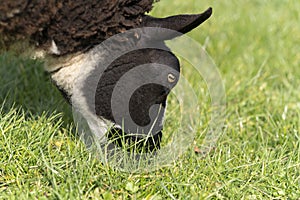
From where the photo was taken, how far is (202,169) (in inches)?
126

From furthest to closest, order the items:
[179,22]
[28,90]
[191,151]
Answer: [28,90], [191,151], [179,22]

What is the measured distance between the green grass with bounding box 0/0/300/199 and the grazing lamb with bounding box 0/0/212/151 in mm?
309

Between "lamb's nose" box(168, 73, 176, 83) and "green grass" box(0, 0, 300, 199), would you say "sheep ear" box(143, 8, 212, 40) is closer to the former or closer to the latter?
"lamb's nose" box(168, 73, 176, 83)

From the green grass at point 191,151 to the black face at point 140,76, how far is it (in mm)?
344

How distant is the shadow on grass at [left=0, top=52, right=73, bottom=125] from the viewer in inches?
151

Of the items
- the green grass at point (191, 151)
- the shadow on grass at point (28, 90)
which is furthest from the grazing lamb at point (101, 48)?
the shadow on grass at point (28, 90)

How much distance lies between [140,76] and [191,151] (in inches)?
26.8

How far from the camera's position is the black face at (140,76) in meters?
3.08

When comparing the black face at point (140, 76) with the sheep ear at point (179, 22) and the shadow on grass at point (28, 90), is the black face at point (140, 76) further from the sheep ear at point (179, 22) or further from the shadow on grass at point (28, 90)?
the shadow on grass at point (28, 90)

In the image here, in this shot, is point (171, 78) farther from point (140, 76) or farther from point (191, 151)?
point (191, 151)

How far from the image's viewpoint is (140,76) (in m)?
3.10

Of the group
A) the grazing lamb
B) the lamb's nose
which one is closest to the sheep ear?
the grazing lamb

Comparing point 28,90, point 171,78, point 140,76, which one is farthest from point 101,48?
point 28,90

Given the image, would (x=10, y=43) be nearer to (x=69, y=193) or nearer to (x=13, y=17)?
(x=13, y=17)
